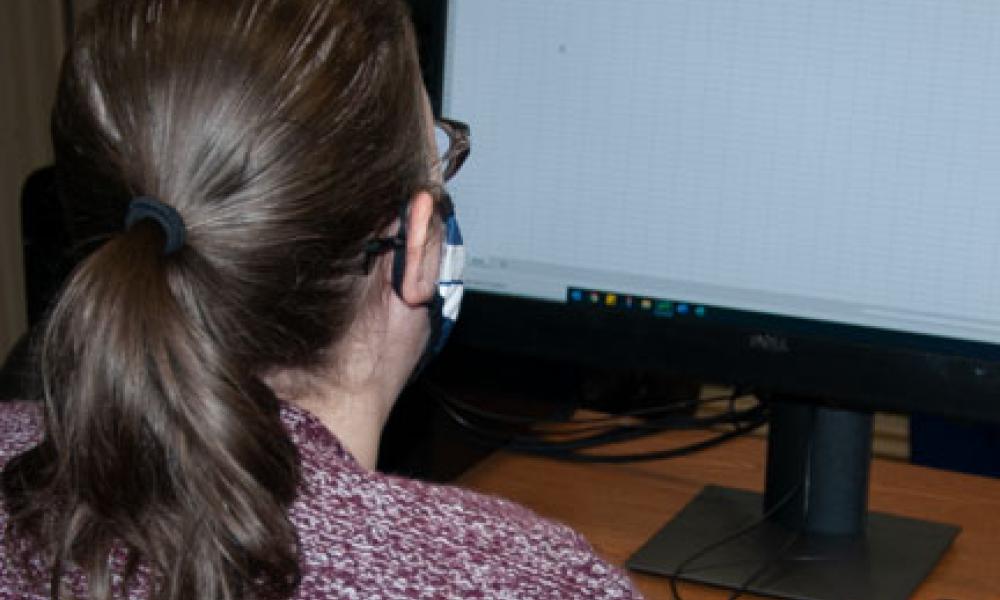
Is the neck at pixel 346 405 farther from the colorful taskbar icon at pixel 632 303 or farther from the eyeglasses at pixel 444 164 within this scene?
the colorful taskbar icon at pixel 632 303

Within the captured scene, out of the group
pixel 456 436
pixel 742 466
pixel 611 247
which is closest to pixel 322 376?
pixel 611 247

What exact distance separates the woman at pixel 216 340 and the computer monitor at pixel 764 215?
1.15ft

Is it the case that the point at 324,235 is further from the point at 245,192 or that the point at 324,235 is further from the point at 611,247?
the point at 611,247

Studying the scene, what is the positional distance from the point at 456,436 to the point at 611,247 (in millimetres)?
247

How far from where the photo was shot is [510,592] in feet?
2.23

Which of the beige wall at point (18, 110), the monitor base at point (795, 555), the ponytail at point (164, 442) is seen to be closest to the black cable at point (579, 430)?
the monitor base at point (795, 555)

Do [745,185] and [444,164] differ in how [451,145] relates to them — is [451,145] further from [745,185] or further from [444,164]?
[745,185]

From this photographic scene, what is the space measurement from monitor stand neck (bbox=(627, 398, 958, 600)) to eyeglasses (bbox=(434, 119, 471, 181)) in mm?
358

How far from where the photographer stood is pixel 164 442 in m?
0.64

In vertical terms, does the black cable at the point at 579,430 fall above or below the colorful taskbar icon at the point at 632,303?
below

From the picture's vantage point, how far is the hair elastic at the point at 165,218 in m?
0.65

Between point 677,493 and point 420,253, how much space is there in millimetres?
500

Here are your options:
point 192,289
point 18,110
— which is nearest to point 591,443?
point 192,289

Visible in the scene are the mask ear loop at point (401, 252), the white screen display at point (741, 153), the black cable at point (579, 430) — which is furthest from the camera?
the black cable at point (579, 430)
